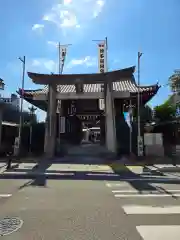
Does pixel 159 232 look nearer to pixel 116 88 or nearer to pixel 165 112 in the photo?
pixel 116 88

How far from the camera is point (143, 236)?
5531 mm

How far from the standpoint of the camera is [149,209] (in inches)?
306

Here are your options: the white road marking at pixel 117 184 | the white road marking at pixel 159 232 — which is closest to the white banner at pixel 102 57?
the white road marking at pixel 117 184

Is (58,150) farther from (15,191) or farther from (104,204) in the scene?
(104,204)

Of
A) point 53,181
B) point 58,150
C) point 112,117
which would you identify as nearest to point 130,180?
point 53,181

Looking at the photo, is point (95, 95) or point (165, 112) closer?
point (95, 95)

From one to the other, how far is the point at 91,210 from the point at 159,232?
224cm

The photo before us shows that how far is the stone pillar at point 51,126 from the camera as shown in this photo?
78.5ft

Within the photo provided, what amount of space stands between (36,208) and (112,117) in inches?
661

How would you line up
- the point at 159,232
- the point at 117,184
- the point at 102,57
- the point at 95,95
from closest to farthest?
the point at 159,232, the point at 117,184, the point at 95,95, the point at 102,57

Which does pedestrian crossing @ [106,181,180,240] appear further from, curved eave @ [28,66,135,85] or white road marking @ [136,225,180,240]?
curved eave @ [28,66,135,85]

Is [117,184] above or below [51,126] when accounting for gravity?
below

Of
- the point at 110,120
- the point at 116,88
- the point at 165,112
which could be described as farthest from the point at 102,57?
the point at 165,112

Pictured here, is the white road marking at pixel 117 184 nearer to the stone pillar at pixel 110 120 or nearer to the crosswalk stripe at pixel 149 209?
the crosswalk stripe at pixel 149 209
